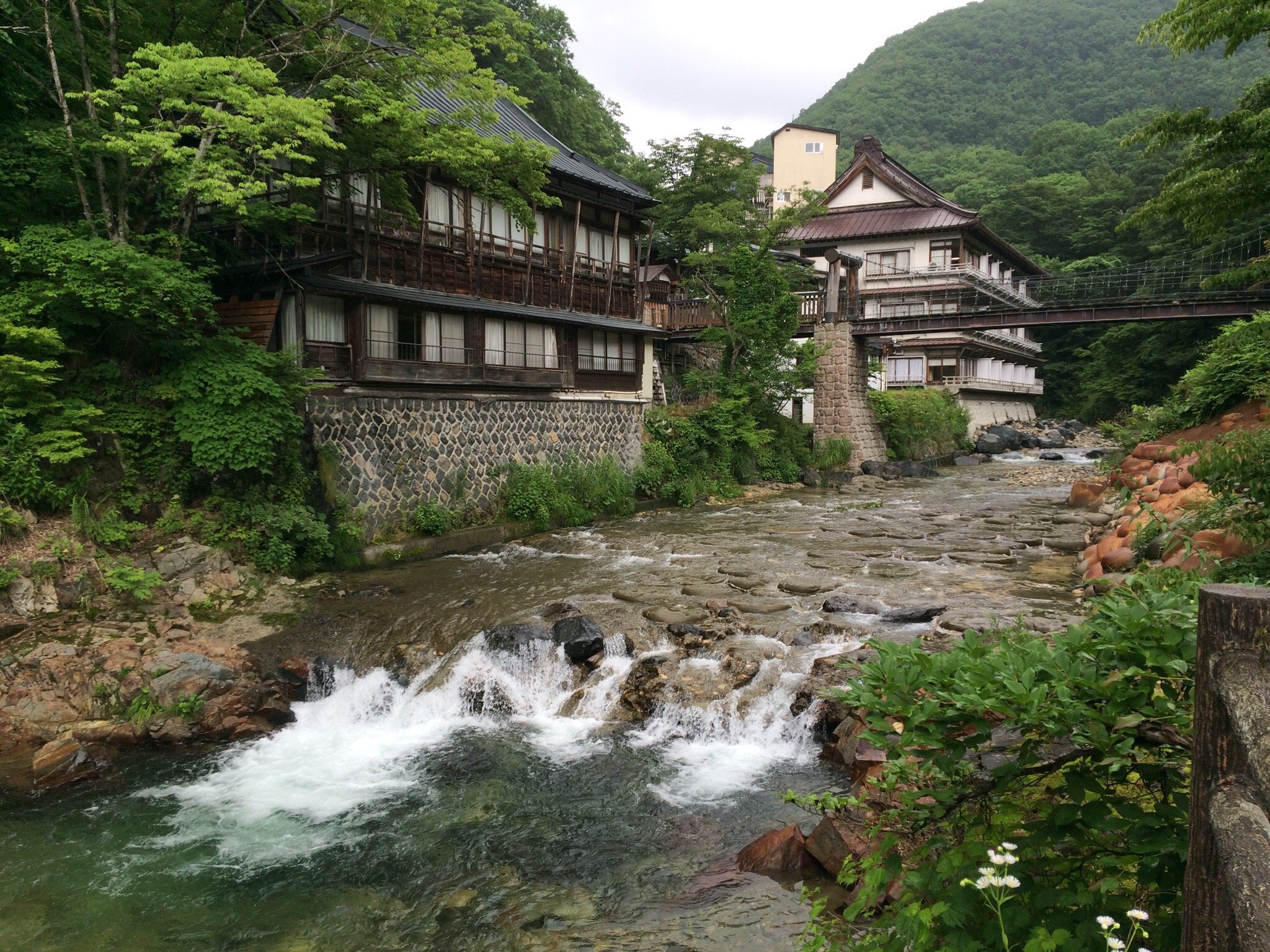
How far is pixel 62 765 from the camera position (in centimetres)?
887

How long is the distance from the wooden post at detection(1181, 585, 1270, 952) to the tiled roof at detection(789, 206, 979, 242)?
42909 mm

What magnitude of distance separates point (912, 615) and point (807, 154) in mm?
57799

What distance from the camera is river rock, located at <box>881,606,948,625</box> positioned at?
1188cm

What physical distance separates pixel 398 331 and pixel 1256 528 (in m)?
17.6

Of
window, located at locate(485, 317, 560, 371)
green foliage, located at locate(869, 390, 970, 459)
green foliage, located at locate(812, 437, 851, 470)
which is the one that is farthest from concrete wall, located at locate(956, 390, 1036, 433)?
window, located at locate(485, 317, 560, 371)

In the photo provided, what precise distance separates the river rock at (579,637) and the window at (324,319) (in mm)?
9922

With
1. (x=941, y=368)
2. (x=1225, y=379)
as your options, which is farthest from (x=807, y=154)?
(x=1225, y=379)

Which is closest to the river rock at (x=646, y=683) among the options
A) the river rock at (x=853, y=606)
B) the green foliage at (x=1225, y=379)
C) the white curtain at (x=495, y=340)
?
the river rock at (x=853, y=606)

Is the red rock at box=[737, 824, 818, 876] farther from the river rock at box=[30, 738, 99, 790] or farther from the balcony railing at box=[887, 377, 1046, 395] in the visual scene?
the balcony railing at box=[887, 377, 1046, 395]

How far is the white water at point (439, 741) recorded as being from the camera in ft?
27.0

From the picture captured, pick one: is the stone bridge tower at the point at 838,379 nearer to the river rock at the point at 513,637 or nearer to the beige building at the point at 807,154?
the river rock at the point at 513,637

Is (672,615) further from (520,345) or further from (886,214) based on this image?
(886,214)

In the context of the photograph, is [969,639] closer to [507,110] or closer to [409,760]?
[409,760]

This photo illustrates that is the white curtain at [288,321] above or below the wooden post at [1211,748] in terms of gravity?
above
